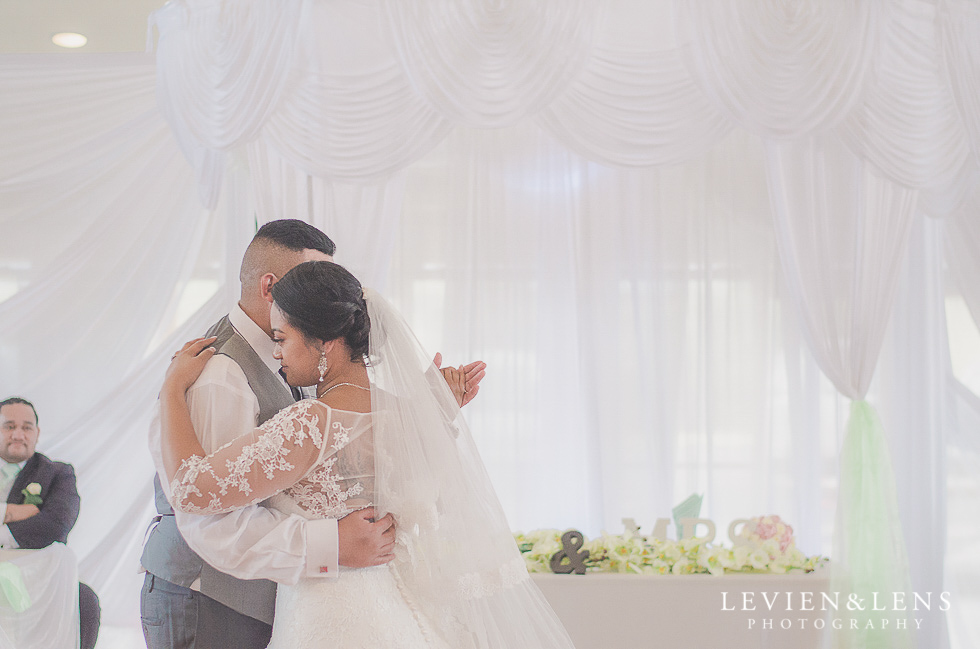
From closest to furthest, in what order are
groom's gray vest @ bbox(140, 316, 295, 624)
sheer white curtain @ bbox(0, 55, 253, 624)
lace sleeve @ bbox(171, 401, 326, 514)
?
lace sleeve @ bbox(171, 401, 326, 514) < groom's gray vest @ bbox(140, 316, 295, 624) < sheer white curtain @ bbox(0, 55, 253, 624)

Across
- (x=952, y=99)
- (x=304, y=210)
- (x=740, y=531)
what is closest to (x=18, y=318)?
(x=304, y=210)

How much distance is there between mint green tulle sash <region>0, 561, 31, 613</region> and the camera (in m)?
2.96

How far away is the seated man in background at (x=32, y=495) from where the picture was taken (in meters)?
3.06

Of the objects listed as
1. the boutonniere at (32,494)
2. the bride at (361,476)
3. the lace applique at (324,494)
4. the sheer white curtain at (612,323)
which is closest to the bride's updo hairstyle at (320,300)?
the bride at (361,476)

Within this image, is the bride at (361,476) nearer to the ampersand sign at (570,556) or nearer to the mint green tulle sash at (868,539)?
the ampersand sign at (570,556)

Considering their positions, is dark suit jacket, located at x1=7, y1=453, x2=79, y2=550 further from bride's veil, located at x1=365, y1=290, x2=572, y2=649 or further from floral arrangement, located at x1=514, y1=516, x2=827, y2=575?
bride's veil, located at x1=365, y1=290, x2=572, y2=649

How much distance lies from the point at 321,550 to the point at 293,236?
807 millimetres

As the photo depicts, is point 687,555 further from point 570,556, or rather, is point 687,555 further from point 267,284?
point 267,284

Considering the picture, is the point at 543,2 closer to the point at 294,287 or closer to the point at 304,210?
the point at 304,210

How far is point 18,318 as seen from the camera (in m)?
3.27

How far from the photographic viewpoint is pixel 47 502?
312cm

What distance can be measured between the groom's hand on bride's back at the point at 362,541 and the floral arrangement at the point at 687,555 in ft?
5.97

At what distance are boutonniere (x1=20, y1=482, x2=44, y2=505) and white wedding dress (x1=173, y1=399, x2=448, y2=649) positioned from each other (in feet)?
5.80

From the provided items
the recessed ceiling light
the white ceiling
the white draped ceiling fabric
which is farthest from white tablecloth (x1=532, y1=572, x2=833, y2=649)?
the recessed ceiling light
